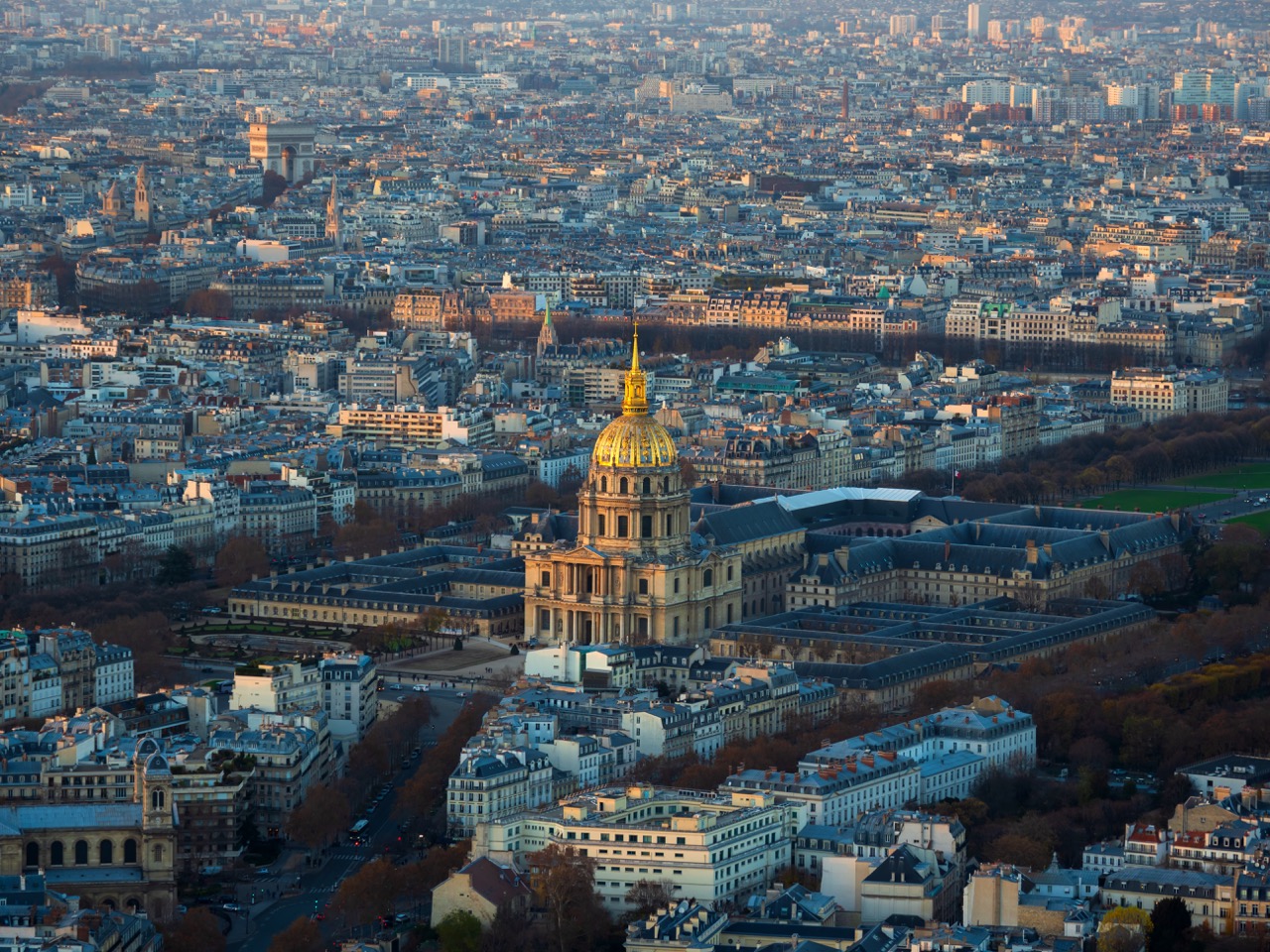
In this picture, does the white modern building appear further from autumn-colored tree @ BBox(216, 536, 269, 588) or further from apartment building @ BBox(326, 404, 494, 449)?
apartment building @ BBox(326, 404, 494, 449)

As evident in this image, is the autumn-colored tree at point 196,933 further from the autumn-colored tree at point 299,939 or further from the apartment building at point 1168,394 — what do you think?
the apartment building at point 1168,394

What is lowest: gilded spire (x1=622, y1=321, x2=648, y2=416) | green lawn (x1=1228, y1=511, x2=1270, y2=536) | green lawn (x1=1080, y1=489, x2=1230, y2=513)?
green lawn (x1=1080, y1=489, x2=1230, y2=513)

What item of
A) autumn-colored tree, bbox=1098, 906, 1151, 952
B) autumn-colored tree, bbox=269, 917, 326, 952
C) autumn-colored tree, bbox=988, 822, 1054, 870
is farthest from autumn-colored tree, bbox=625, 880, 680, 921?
autumn-colored tree, bbox=1098, 906, 1151, 952

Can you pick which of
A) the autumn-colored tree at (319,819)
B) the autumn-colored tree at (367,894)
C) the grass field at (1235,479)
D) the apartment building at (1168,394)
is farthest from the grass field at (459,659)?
the apartment building at (1168,394)

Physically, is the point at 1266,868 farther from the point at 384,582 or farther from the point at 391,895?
the point at 384,582

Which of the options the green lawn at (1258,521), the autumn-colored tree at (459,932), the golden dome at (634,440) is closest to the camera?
the autumn-colored tree at (459,932)

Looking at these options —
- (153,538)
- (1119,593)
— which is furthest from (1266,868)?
(153,538)
